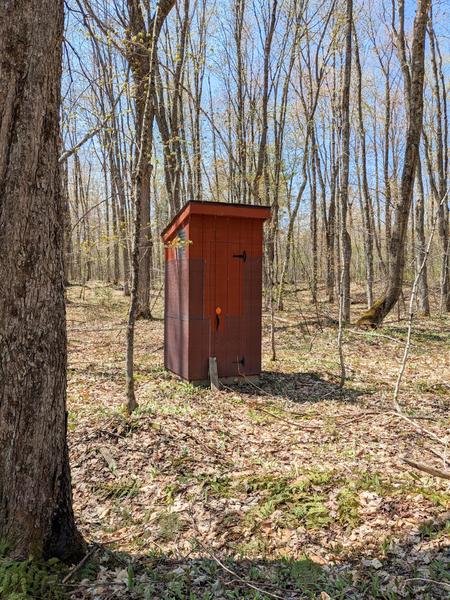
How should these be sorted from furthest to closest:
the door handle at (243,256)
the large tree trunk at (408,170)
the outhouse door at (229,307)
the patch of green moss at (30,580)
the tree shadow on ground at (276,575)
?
the large tree trunk at (408,170)
the door handle at (243,256)
the outhouse door at (229,307)
the tree shadow on ground at (276,575)
the patch of green moss at (30,580)

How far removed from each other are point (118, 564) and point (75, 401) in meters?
3.51

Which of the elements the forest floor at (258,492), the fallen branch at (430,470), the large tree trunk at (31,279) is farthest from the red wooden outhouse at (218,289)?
the large tree trunk at (31,279)

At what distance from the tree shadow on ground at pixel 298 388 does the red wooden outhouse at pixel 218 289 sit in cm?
31

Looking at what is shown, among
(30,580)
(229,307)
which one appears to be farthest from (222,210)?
(30,580)

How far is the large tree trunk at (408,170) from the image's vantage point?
356 inches

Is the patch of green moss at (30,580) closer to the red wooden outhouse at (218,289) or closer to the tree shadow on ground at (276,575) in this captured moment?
the tree shadow on ground at (276,575)

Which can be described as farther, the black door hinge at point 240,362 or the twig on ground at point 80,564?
the black door hinge at point 240,362

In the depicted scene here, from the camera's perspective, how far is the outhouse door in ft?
22.9

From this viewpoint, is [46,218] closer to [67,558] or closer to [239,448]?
[67,558]

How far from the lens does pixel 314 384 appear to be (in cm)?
717

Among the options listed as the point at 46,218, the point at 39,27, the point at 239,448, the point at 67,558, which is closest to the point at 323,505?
the point at 239,448

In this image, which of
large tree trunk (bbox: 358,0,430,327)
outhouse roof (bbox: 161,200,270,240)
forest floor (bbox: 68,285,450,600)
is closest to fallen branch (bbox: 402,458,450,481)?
forest floor (bbox: 68,285,450,600)

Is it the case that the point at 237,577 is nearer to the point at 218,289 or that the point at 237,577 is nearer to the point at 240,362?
the point at 240,362

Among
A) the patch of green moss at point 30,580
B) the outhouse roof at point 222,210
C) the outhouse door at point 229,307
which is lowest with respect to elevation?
the patch of green moss at point 30,580
